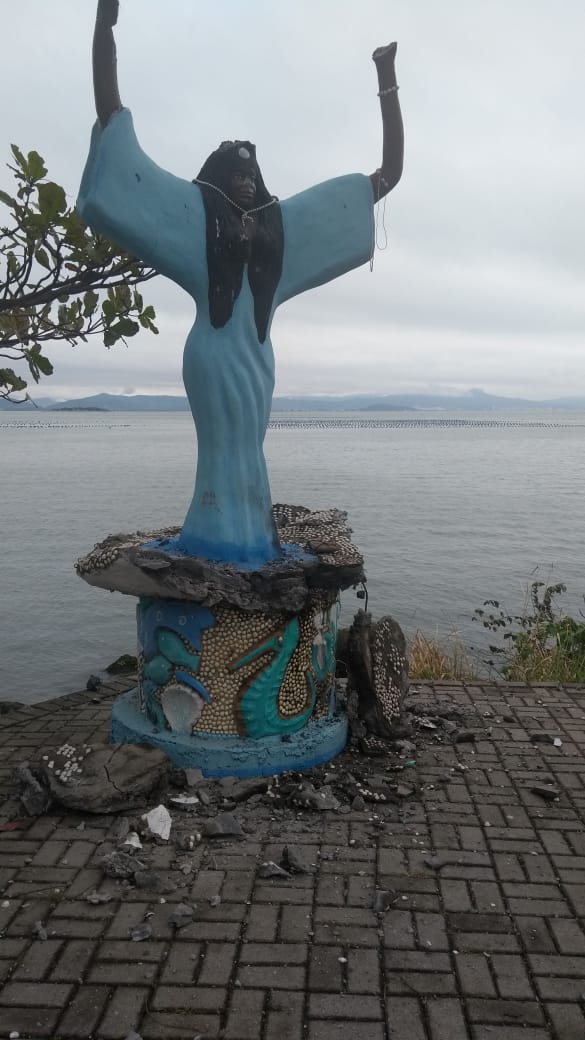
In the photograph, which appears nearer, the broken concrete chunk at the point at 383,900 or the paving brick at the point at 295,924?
the paving brick at the point at 295,924

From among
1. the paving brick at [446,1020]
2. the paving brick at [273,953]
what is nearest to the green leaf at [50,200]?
the paving brick at [273,953]

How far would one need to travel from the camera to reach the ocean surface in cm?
1119

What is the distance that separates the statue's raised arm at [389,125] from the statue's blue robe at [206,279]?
137mm

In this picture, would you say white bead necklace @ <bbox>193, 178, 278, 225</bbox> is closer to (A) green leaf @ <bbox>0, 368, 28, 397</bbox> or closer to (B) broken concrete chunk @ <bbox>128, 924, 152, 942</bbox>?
(A) green leaf @ <bbox>0, 368, 28, 397</bbox>

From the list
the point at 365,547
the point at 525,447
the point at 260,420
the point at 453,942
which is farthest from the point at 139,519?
the point at 525,447

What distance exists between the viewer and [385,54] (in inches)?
206

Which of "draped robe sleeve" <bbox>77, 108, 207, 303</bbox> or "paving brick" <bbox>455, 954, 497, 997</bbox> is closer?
"paving brick" <bbox>455, 954, 497, 997</bbox>

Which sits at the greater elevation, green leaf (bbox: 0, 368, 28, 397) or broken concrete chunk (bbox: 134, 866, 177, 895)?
green leaf (bbox: 0, 368, 28, 397)

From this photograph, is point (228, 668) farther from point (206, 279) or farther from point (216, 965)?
point (206, 279)

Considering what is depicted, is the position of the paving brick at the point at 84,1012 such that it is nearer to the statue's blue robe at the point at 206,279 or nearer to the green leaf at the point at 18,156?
the statue's blue robe at the point at 206,279

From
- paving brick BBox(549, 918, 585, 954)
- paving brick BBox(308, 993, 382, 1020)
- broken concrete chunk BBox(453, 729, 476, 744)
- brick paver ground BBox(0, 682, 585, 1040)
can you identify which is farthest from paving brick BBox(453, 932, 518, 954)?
broken concrete chunk BBox(453, 729, 476, 744)

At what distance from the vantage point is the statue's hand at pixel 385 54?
5211 millimetres

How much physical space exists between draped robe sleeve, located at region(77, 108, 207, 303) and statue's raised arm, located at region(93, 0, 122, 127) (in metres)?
0.07

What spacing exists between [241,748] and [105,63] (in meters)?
4.16
